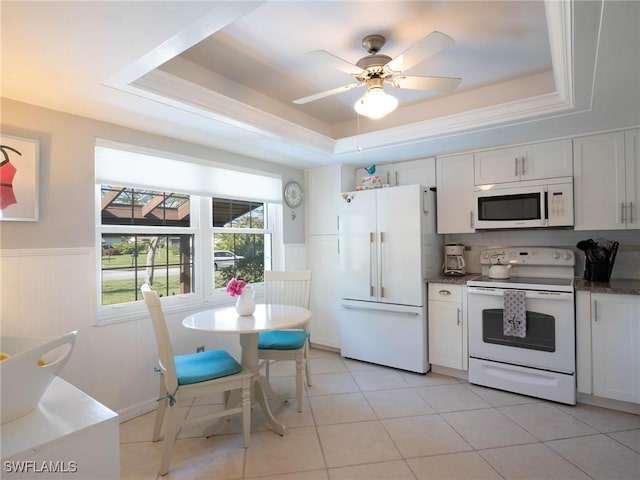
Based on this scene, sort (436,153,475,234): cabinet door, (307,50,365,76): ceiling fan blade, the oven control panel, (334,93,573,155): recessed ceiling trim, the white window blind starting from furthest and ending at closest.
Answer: (436,153,475,234): cabinet door, the oven control panel, the white window blind, (334,93,573,155): recessed ceiling trim, (307,50,365,76): ceiling fan blade

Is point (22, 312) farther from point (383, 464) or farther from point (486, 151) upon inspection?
point (486, 151)

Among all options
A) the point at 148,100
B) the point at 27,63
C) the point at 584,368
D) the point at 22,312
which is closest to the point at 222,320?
the point at 22,312

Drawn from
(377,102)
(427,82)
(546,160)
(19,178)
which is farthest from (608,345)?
(19,178)

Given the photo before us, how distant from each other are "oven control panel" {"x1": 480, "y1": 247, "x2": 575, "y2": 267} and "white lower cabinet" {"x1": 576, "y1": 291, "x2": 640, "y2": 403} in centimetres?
58

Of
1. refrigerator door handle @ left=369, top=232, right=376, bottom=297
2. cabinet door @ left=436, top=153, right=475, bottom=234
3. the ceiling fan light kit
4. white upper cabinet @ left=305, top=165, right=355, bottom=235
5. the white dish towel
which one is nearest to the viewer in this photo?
the ceiling fan light kit

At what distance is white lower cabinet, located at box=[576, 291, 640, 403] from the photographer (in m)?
2.45

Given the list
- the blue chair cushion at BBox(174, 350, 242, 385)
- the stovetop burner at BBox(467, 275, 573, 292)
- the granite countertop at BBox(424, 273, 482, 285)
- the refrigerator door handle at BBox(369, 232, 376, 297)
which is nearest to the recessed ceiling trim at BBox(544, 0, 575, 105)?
the stovetop burner at BBox(467, 275, 573, 292)

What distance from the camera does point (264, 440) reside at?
7.32ft

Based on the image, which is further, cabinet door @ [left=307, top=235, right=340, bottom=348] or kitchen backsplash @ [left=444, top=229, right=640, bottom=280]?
cabinet door @ [left=307, top=235, right=340, bottom=348]

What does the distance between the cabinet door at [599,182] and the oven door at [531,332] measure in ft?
2.38

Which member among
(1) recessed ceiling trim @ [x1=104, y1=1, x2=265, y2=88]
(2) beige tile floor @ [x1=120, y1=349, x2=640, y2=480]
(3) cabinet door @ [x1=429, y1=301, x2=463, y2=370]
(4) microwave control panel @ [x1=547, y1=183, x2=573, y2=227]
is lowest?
(2) beige tile floor @ [x1=120, y1=349, x2=640, y2=480]

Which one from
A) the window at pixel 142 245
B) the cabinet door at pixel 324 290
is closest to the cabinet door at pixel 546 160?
the cabinet door at pixel 324 290

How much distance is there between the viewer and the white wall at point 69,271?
6.70ft

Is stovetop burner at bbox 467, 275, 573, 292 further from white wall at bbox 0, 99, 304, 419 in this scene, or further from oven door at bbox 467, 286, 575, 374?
white wall at bbox 0, 99, 304, 419
